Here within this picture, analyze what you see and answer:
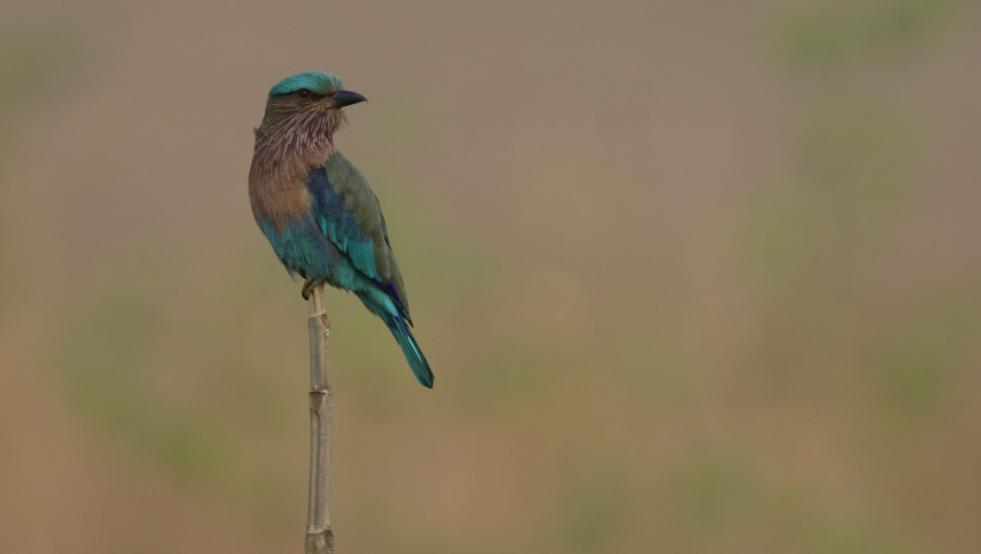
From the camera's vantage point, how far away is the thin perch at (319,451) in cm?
229

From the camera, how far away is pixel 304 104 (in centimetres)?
333

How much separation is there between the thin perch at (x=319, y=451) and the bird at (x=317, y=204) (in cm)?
76

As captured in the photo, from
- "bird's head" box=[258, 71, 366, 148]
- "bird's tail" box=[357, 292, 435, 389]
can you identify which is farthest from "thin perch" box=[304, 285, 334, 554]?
"bird's head" box=[258, 71, 366, 148]

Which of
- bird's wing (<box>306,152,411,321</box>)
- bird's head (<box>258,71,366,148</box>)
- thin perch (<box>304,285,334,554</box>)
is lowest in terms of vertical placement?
thin perch (<box>304,285,334,554</box>)

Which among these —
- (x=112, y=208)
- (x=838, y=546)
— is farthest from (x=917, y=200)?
(x=112, y=208)

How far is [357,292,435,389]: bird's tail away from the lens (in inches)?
125

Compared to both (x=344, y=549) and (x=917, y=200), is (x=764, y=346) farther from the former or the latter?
(x=344, y=549)

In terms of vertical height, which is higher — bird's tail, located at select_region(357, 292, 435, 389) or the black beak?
the black beak

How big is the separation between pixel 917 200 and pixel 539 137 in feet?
5.05

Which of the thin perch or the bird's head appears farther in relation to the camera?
the bird's head

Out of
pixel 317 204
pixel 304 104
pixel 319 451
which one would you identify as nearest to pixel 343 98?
pixel 304 104

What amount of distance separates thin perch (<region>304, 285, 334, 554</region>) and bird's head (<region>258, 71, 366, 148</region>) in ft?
2.94

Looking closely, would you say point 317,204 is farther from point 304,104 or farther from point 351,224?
point 304,104

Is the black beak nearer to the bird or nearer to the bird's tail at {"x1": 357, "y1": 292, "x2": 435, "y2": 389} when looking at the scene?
the bird
